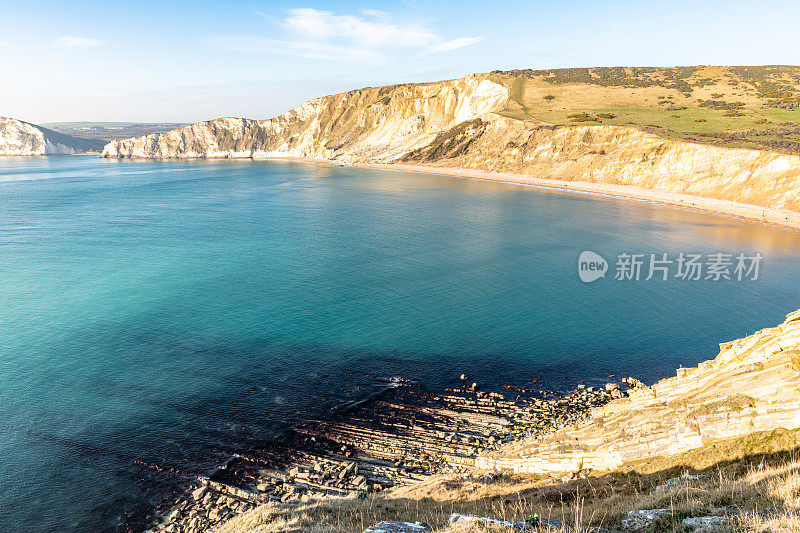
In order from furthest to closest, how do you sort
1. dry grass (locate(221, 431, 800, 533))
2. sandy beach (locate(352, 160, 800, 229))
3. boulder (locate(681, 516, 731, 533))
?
sandy beach (locate(352, 160, 800, 229)), dry grass (locate(221, 431, 800, 533)), boulder (locate(681, 516, 731, 533))

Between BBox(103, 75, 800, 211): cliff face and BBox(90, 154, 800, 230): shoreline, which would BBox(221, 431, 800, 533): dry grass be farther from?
BBox(103, 75, 800, 211): cliff face

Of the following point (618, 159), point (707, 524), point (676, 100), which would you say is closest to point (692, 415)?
point (707, 524)

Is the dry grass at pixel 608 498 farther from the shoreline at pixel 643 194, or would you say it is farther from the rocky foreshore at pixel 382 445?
the shoreline at pixel 643 194

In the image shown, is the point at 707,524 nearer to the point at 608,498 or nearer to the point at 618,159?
the point at 608,498

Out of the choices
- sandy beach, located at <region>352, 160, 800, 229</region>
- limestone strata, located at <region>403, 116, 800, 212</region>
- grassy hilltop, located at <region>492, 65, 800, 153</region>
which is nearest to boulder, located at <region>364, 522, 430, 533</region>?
sandy beach, located at <region>352, 160, 800, 229</region>

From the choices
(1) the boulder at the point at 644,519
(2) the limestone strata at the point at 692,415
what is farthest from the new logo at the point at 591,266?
(1) the boulder at the point at 644,519

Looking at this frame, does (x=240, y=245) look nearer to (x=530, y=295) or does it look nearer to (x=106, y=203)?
(x=530, y=295)
